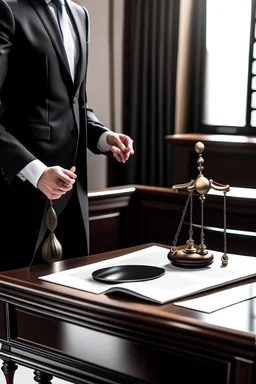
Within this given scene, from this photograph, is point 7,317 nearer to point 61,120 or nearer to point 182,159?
point 61,120

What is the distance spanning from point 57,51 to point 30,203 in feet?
1.97

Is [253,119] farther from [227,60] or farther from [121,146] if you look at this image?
[121,146]

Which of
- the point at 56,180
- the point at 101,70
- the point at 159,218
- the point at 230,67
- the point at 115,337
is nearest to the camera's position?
the point at 115,337

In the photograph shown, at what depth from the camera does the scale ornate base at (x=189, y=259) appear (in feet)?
7.88

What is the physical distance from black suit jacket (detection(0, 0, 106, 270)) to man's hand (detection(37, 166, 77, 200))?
115 millimetres

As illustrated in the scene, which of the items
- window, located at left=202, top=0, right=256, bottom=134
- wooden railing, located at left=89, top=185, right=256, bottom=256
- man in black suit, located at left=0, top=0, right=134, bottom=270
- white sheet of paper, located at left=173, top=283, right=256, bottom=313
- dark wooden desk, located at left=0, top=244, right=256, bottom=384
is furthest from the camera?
window, located at left=202, top=0, right=256, bottom=134

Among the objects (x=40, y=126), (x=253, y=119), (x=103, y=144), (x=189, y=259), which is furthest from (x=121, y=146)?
(x=253, y=119)

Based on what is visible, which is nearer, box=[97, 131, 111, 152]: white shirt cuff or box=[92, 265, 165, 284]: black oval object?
box=[92, 265, 165, 284]: black oval object

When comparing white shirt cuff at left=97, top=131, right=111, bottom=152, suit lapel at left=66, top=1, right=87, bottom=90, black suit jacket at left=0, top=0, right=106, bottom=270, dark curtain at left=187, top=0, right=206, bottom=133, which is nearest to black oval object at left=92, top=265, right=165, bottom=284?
black suit jacket at left=0, top=0, right=106, bottom=270

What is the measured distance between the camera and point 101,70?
6195 mm

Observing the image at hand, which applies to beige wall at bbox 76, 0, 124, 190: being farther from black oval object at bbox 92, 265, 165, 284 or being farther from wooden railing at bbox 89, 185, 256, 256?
black oval object at bbox 92, 265, 165, 284

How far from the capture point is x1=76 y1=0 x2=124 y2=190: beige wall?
606cm

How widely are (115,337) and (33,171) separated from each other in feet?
2.48

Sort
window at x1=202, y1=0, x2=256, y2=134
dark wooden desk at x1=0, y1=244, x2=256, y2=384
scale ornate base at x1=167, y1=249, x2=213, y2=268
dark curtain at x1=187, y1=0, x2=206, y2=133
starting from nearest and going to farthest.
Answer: dark wooden desk at x1=0, y1=244, x2=256, y2=384
scale ornate base at x1=167, y1=249, x2=213, y2=268
window at x1=202, y1=0, x2=256, y2=134
dark curtain at x1=187, y1=0, x2=206, y2=133
